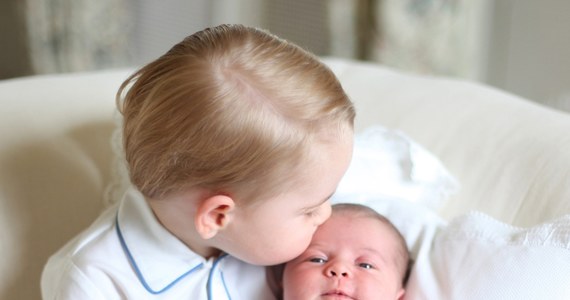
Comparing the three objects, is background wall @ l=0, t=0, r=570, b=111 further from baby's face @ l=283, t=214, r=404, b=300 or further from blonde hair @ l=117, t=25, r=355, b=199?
blonde hair @ l=117, t=25, r=355, b=199

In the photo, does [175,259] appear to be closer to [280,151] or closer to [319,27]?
[280,151]

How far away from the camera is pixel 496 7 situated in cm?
231

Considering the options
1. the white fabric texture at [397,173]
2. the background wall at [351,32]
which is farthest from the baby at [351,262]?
the background wall at [351,32]

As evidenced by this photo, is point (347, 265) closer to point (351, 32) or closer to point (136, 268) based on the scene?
point (136, 268)

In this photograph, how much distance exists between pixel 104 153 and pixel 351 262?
0.45 meters

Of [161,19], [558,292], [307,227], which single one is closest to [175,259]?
[307,227]

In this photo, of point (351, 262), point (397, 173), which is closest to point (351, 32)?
point (397, 173)

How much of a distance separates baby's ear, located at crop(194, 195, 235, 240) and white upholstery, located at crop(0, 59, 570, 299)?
33 cm

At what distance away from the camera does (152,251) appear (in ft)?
3.19

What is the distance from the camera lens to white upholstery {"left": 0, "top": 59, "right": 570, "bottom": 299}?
1.10 metres

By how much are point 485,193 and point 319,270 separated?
1.10 ft

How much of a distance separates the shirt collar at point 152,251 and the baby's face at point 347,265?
0.12m

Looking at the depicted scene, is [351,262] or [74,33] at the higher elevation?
[351,262]

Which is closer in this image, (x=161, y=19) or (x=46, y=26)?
(x=46, y=26)
